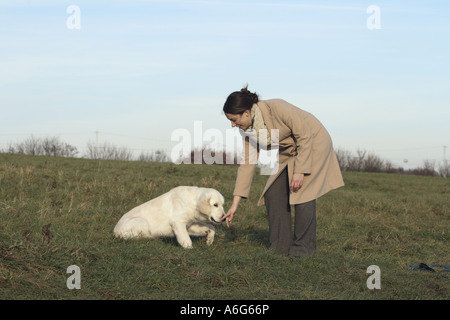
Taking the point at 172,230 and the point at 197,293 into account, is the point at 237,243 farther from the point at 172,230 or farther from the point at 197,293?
the point at 197,293

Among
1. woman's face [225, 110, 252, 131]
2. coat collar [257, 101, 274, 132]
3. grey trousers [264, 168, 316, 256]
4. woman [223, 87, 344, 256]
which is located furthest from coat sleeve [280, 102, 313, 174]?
grey trousers [264, 168, 316, 256]

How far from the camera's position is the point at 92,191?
10.0 m

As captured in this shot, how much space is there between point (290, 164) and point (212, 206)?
1030 millimetres

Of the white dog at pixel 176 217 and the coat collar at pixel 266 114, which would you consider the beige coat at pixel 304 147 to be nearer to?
the coat collar at pixel 266 114

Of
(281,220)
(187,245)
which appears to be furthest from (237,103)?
(187,245)

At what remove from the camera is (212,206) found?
5.90m

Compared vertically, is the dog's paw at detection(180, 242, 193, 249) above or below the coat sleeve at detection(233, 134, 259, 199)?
below

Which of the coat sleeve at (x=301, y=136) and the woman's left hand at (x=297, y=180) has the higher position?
the coat sleeve at (x=301, y=136)

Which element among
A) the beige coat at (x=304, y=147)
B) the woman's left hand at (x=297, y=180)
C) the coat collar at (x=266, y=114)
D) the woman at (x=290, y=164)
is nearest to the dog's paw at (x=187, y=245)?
the woman at (x=290, y=164)

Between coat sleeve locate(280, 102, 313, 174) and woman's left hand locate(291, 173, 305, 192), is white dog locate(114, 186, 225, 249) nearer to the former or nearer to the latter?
woman's left hand locate(291, 173, 305, 192)

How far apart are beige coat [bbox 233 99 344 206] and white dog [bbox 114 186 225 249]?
902 millimetres

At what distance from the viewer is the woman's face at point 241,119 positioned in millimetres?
5484

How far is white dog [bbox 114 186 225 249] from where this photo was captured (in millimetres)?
6030

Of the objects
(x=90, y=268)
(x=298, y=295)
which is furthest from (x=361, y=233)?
(x=90, y=268)
